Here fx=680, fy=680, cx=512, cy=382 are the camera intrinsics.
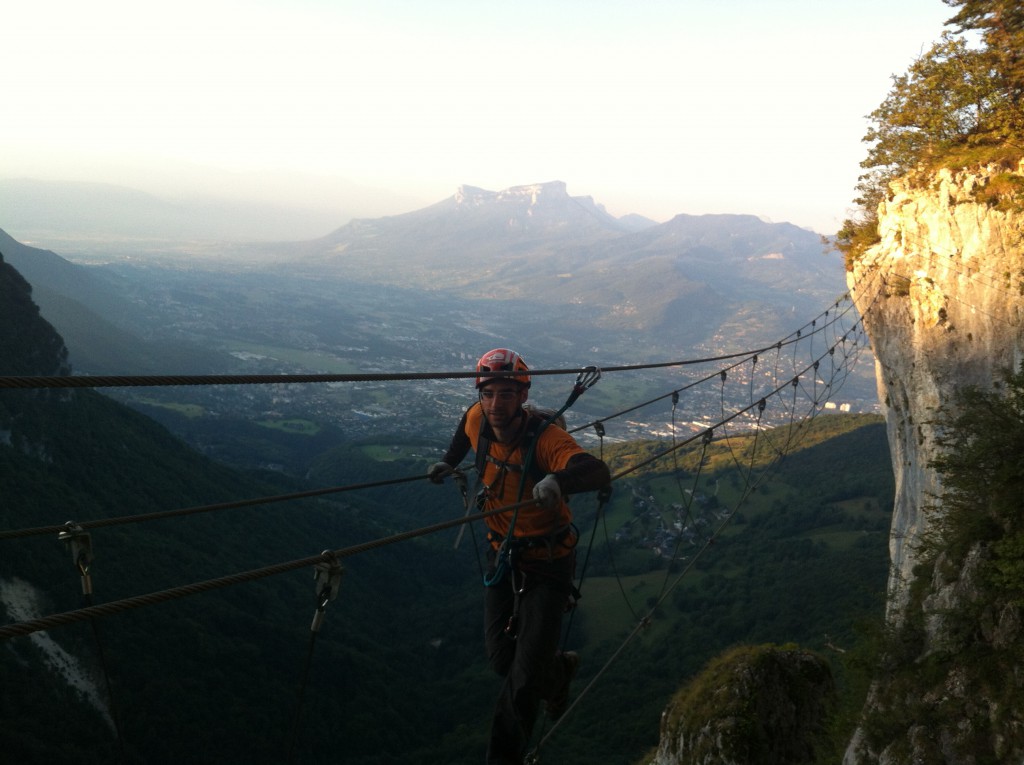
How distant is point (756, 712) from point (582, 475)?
10906mm

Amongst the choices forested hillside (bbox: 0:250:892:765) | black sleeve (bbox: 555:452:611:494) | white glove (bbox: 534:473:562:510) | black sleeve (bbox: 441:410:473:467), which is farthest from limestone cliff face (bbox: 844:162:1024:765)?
forested hillside (bbox: 0:250:892:765)

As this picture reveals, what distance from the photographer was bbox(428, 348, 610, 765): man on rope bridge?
5.99 m

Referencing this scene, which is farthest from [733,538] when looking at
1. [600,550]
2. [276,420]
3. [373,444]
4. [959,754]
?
[276,420]

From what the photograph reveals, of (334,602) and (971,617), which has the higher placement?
(971,617)

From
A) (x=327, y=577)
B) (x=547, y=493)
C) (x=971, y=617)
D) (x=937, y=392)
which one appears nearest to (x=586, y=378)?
(x=547, y=493)

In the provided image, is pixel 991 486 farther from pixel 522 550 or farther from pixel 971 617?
pixel 522 550

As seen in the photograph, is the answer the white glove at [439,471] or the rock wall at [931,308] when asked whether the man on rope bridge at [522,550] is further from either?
the rock wall at [931,308]

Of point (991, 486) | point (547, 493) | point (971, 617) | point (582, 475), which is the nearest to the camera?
point (547, 493)

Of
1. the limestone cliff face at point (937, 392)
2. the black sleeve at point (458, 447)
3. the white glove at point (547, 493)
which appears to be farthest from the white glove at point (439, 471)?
the limestone cliff face at point (937, 392)

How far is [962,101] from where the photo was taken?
56.2ft

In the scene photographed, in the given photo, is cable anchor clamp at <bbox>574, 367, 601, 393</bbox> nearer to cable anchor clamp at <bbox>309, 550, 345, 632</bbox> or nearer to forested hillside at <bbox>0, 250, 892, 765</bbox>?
cable anchor clamp at <bbox>309, 550, 345, 632</bbox>

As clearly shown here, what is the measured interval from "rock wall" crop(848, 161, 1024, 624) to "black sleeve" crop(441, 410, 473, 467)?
25.9 feet

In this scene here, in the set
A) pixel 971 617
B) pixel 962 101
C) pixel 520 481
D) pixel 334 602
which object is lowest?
pixel 334 602

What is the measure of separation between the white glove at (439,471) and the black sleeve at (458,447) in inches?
5.2
